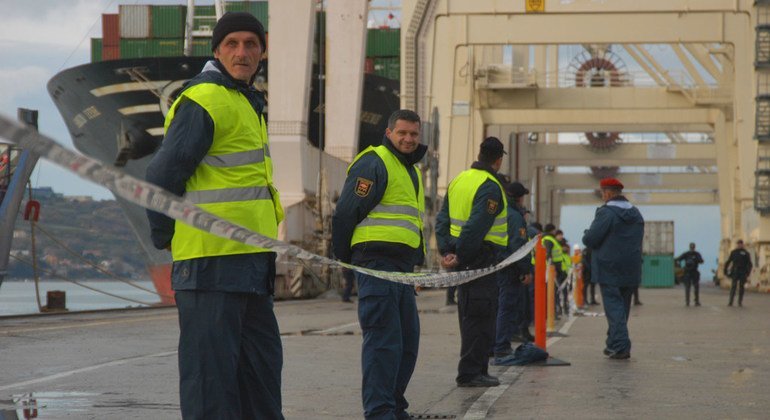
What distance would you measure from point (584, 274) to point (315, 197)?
724 centimetres

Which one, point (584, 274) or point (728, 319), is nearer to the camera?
point (728, 319)

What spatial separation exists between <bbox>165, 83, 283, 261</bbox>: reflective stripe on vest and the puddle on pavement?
9.55 feet

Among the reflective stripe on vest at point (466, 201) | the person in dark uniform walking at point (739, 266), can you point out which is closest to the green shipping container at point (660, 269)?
the person in dark uniform walking at point (739, 266)

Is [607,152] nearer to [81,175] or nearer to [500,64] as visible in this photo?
[500,64]

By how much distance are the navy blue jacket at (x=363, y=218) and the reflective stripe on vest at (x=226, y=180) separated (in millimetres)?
2058

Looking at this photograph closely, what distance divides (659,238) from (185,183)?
62.4 m

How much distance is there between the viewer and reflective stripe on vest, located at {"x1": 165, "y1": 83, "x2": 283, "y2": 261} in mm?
4402

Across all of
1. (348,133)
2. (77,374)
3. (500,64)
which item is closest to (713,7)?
(348,133)

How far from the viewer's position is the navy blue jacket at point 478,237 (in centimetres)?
878

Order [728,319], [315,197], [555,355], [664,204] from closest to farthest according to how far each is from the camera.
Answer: [555,355]
[728,319]
[315,197]
[664,204]

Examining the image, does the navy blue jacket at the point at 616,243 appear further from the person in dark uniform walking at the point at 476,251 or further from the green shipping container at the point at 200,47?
the green shipping container at the point at 200,47

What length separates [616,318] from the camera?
11852 mm

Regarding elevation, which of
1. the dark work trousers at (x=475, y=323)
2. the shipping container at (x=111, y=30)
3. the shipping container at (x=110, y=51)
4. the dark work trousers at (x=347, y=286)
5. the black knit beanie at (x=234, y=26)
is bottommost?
the dark work trousers at (x=347, y=286)

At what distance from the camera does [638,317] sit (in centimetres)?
2198
